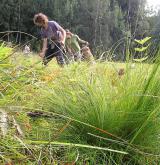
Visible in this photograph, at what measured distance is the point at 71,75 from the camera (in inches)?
99.3

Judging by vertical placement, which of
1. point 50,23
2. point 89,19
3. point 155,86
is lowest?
point 89,19

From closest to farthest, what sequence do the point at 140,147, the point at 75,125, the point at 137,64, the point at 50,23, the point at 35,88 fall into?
the point at 140,147, the point at 75,125, the point at 137,64, the point at 35,88, the point at 50,23

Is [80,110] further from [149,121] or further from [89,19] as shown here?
[89,19]

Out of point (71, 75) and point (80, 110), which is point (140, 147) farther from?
point (71, 75)

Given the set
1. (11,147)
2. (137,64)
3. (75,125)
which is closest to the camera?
(11,147)

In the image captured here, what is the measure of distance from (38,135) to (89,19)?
32.2 meters

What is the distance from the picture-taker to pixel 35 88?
2635 millimetres

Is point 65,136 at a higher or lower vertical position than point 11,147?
lower

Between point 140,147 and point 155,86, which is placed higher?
point 155,86

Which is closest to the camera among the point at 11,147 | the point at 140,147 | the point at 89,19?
the point at 11,147

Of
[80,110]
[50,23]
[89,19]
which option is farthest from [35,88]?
[89,19]

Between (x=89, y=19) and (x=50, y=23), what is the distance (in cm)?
2716

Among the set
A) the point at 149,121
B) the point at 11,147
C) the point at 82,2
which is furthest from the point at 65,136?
the point at 82,2

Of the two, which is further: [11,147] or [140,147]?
[140,147]
